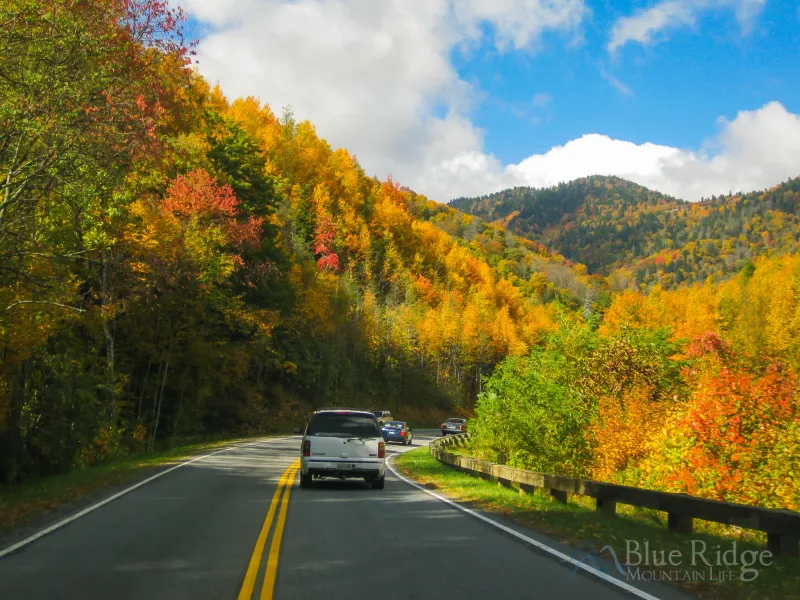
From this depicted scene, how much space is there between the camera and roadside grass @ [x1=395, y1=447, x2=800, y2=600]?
23.7ft

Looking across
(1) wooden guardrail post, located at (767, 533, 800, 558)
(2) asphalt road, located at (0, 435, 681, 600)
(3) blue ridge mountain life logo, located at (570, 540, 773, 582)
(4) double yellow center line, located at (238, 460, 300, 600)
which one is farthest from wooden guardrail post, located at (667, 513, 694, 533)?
(4) double yellow center line, located at (238, 460, 300, 600)

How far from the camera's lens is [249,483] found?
18.2 metres

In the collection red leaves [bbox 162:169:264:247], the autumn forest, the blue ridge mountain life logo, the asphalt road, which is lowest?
Result: the asphalt road

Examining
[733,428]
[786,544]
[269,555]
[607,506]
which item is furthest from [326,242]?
[786,544]

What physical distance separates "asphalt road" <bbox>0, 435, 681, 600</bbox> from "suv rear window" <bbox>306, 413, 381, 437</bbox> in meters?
A: 3.24

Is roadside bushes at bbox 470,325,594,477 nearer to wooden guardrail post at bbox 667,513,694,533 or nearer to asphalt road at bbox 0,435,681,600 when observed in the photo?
asphalt road at bbox 0,435,681,600

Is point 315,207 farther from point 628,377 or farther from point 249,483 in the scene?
point 249,483

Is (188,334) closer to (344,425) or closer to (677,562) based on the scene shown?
(344,425)

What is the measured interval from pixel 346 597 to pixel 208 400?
38.4m

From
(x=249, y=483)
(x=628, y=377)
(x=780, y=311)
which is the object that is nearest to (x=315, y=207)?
(x=780, y=311)

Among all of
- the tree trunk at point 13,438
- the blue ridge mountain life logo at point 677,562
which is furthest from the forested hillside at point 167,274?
the blue ridge mountain life logo at point 677,562

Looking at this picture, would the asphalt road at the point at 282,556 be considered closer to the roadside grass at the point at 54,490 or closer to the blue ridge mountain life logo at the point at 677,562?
the blue ridge mountain life logo at the point at 677,562

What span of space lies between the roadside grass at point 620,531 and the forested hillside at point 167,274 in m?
9.40

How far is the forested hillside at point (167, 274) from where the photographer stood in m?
12.8
